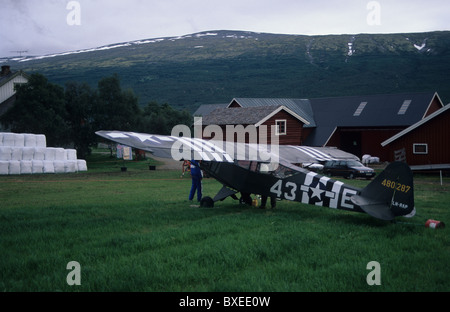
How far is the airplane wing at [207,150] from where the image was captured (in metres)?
11.1

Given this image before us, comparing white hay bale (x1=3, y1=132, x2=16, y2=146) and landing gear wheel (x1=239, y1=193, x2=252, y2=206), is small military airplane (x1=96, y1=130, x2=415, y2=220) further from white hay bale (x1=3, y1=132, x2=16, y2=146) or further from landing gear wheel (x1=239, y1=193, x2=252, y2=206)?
white hay bale (x1=3, y1=132, x2=16, y2=146)

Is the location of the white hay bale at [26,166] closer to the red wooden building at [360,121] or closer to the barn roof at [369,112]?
the red wooden building at [360,121]

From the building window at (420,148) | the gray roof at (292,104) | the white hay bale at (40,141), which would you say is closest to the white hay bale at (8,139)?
the white hay bale at (40,141)

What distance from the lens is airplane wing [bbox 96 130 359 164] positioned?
1114 cm

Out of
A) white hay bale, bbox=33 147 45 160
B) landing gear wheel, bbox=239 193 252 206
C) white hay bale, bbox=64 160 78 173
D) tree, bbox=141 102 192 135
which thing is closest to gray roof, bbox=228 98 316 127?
tree, bbox=141 102 192 135

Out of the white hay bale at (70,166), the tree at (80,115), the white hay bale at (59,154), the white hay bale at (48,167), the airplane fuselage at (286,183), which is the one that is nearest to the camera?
the airplane fuselage at (286,183)

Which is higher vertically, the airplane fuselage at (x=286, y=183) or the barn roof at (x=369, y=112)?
the barn roof at (x=369, y=112)

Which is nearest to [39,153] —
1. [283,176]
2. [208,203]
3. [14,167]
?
[14,167]

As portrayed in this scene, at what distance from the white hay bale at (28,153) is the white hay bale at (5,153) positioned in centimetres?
107

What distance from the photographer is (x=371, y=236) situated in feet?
27.5

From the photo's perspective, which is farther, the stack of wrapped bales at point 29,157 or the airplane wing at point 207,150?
the stack of wrapped bales at point 29,157

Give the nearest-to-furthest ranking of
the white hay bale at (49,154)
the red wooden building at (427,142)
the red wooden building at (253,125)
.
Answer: the red wooden building at (427,142) < the white hay bale at (49,154) < the red wooden building at (253,125)

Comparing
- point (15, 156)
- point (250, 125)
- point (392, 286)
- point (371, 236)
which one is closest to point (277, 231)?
point (371, 236)
